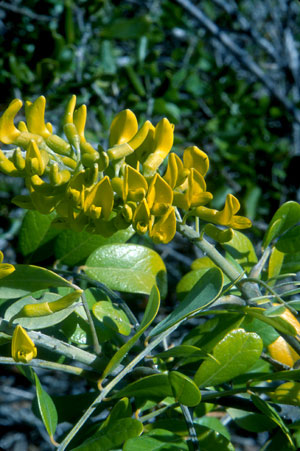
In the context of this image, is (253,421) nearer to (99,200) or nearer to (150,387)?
(150,387)

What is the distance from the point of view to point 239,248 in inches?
33.4

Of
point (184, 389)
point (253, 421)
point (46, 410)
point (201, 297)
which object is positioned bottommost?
point (253, 421)

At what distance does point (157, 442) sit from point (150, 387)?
0.29ft

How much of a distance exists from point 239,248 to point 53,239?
37 centimetres

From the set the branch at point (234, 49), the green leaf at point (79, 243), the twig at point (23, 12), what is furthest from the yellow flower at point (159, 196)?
the branch at point (234, 49)

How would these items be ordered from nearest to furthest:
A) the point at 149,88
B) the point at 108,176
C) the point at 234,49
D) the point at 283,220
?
the point at 108,176, the point at 283,220, the point at 149,88, the point at 234,49

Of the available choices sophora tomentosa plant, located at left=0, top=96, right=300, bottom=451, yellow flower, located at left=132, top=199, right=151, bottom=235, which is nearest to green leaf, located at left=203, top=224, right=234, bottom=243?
sophora tomentosa plant, located at left=0, top=96, right=300, bottom=451

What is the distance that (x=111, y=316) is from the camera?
0.73 metres

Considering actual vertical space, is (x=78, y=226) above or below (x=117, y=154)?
below

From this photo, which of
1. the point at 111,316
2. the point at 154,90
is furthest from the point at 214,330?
the point at 154,90

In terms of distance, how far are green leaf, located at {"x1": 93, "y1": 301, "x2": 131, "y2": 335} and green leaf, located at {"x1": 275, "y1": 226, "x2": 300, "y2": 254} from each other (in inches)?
12.5

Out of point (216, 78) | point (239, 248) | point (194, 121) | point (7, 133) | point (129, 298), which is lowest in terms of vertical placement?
point (129, 298)

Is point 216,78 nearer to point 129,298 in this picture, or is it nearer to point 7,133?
point 129,298

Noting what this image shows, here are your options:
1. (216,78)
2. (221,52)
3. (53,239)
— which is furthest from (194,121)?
(53,239)
